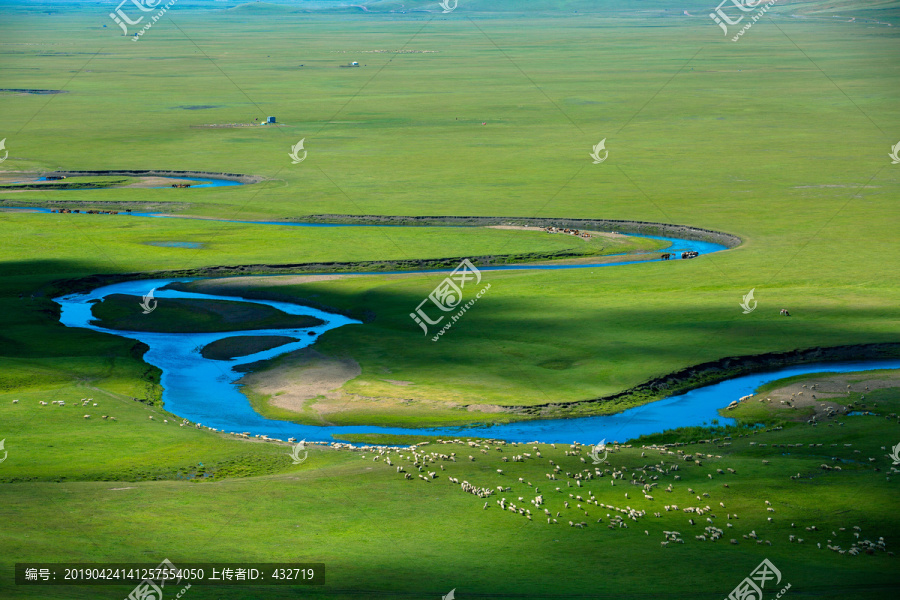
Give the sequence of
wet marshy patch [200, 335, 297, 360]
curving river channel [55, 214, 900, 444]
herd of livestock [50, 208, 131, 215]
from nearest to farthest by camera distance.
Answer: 1. curving river channel [55, 214, 900, 444]
2. wet marshy patch [200, 335, 297, 360]
3. herd of livestock [50, 208, 131, 215]

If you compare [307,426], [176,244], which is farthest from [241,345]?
[176,244]

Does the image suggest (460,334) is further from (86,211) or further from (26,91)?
(26,91)

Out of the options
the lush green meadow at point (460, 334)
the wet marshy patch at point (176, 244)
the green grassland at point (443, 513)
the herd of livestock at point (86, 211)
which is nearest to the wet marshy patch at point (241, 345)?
the lush green meadow at point (460, 334)

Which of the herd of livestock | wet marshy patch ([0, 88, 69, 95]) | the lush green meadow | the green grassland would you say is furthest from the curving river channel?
wet marshy patch ([0, 88, 69, 95])

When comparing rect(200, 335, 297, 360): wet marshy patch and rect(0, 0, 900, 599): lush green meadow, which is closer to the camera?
rect(0, 0, 900, 599): lush green meadow

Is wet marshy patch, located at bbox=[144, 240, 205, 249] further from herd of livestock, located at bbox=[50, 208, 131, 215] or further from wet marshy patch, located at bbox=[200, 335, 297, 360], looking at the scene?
wet marshy patch, located at bbox=[200, 335, 297, 360]

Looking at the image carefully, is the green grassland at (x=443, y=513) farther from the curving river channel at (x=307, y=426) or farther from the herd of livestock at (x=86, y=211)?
the herd of livestock at (x=86, y=211)
